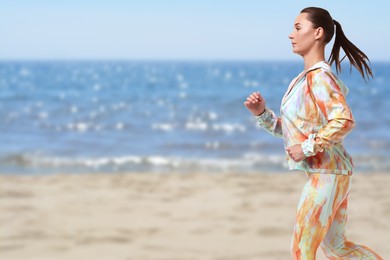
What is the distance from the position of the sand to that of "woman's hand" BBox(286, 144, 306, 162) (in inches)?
136

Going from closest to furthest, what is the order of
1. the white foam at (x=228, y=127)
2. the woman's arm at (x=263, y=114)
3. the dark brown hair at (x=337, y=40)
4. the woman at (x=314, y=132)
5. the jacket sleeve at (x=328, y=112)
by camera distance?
the jacket sleeve at (x=328, y=112)
the woman at (x=314, y=132)
the dark brown hair at (x=337, y=40)
the woman's arm at (x=263, y=114)
the white foam at (x=228, y=127)

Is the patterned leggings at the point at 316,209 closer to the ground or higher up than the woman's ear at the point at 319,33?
closer to the ground

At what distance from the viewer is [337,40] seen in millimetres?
3686

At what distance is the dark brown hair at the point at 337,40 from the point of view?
3.48 metres

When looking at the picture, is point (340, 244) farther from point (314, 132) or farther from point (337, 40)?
point (337, 40)

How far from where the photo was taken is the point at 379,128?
20438 millimetres

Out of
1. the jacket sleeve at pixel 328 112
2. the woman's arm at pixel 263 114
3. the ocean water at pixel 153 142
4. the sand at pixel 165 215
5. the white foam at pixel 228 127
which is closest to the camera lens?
the jacket sleeve at pixel 328 112

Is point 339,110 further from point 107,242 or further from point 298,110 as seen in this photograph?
point 107,242

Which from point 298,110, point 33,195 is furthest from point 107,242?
point 298,110

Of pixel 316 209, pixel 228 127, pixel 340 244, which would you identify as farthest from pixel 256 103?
pixel 228 127

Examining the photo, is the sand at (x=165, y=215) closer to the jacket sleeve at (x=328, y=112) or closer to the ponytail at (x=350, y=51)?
the ponytail at (x=350, y=51)

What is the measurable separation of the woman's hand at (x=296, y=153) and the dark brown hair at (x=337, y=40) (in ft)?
1.75

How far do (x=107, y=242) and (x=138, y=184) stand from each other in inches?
139

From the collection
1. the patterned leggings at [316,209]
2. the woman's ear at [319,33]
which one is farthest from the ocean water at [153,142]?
the woman's ear at [319,33]
